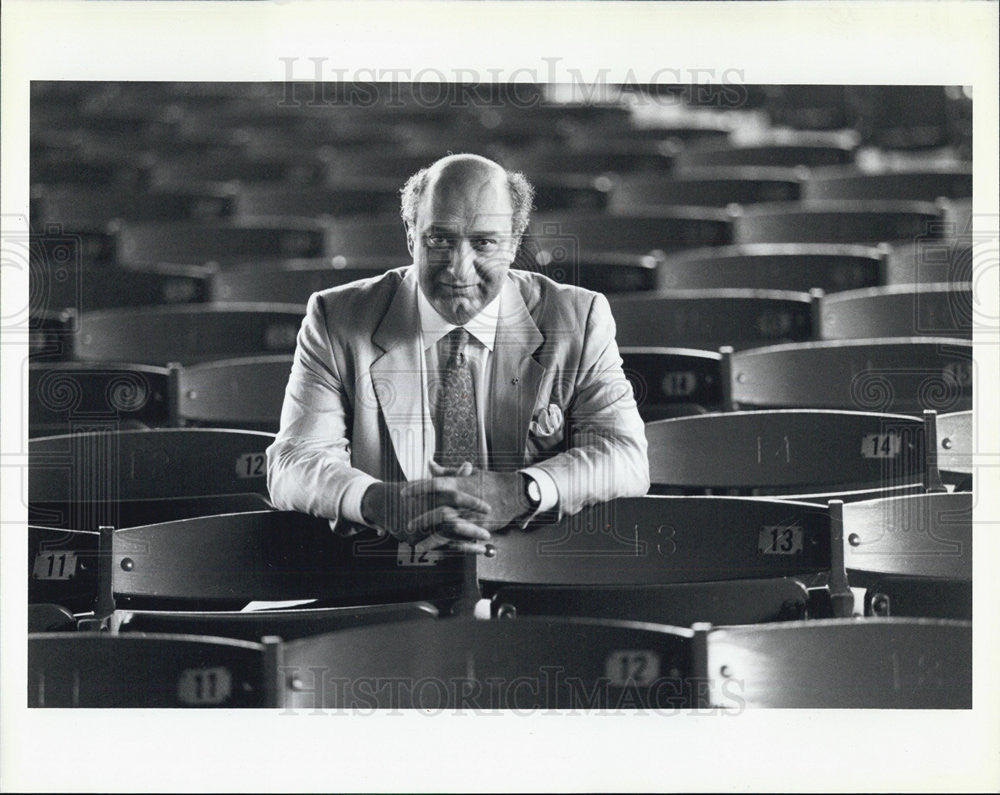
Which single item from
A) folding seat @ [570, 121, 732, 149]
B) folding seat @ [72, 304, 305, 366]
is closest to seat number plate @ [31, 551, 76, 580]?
folding seat @ [72, 304, 305, 366]

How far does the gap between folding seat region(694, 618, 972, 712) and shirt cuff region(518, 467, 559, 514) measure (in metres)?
0.51

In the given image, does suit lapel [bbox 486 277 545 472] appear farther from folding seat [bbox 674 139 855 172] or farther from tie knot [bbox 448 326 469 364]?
folding seat [bbox 674 139 855 172]

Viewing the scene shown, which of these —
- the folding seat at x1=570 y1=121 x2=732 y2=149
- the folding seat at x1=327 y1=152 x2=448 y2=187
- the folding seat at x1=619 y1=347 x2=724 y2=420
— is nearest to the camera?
the folding seat at x1=619 y1=347 x2=724 y2=420

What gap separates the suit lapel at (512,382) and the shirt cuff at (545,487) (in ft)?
0.10

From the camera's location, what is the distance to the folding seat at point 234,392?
9.46 ft

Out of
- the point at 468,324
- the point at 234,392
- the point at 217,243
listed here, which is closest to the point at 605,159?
the point at 217,243

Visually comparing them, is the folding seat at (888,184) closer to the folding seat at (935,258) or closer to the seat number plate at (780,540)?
the folding seat at (935,258)

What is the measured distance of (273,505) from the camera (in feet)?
8.93

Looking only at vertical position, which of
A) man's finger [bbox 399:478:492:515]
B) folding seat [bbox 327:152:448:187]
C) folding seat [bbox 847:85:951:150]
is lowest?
man's finger [bbox 399:478:492:515]

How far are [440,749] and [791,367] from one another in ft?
3.96

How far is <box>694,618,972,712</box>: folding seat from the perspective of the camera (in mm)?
2248

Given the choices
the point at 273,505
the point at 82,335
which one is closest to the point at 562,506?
the point at 273,505

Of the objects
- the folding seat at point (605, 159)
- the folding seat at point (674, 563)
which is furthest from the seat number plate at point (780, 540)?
the folding seat at point (605, 159)

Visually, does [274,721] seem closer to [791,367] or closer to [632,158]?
[791,367]
